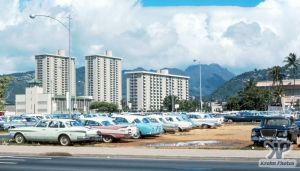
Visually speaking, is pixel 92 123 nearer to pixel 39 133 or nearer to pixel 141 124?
pixel 39 133

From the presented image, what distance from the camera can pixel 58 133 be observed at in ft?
94.0

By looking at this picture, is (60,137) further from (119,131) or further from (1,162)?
(1,162)

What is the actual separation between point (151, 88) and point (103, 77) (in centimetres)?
2334

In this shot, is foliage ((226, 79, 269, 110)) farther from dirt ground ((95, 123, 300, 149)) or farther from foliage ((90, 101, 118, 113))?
dirt ground ((95, 123, 300, 149))

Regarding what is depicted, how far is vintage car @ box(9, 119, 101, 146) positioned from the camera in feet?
93.2

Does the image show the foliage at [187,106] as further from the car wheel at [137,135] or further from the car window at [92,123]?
the car window at [92,123]

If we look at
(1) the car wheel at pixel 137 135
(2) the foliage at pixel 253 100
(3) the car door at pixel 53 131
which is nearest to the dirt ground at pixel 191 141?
(1) the car wheel at pixel 137 135

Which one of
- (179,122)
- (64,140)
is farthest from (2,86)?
(64,140)

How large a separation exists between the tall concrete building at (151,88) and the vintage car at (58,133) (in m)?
154

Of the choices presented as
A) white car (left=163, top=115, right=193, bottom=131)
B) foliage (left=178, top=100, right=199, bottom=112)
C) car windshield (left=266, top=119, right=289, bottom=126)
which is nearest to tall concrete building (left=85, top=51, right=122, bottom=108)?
foliage (left=178, top=100, right=199, bottom=112)

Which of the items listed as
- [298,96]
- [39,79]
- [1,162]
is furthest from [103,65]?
[1,162]

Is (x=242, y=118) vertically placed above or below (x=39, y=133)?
above

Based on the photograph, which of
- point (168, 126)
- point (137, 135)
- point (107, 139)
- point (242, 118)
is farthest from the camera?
point (242, 118)

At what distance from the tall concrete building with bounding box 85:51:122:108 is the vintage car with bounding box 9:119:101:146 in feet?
432
